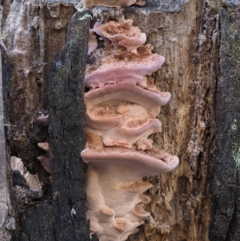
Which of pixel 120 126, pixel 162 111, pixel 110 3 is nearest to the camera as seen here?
pixel 120 126

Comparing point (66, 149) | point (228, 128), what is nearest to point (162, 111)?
point (228, 128)

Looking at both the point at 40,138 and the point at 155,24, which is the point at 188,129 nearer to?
the point at 155,24

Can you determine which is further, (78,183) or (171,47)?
(171,47)

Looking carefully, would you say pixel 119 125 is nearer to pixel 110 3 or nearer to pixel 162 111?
pixel 162 111

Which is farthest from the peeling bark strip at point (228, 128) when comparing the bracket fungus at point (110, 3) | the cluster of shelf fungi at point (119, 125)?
the bracket fungus at point (110, 3)

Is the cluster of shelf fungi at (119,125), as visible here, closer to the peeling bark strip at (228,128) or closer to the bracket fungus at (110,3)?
the bracket fungus at (110,3)

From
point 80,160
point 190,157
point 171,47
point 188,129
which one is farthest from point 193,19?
point 80,160

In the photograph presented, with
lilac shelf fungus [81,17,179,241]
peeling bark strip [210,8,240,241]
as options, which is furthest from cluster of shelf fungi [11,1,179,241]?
peeling bark strip [210,8,240,241]
